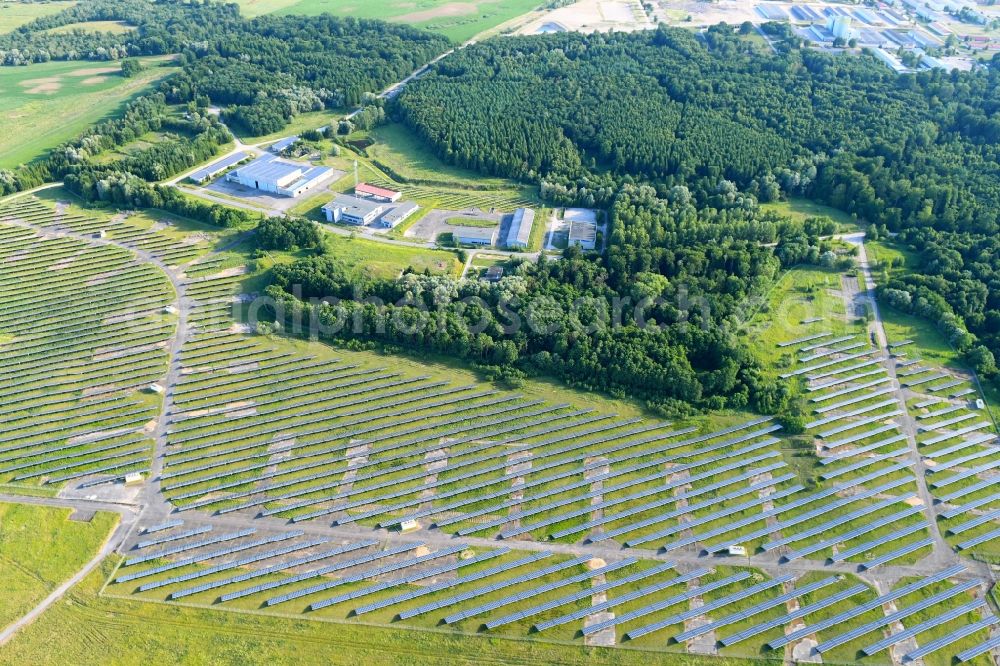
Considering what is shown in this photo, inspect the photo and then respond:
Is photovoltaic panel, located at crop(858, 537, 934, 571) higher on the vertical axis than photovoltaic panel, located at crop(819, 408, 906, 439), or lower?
lower

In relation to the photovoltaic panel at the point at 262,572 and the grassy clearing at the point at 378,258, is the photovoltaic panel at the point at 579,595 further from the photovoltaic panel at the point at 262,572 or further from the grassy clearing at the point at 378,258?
the grassy clearing at the point at 378,258

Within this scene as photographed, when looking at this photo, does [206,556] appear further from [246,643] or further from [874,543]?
[874,543]

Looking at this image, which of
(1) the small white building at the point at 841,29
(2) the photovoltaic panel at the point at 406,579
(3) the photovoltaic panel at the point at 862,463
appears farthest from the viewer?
(1) the small white building at the point at 841,29

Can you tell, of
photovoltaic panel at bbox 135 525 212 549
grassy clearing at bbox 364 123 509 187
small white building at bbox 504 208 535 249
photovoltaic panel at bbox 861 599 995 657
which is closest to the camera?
photovoltaic panel at bbox 861 599 995 657

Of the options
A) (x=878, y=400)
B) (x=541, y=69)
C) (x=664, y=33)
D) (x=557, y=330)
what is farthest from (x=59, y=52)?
(x=878, y=400)

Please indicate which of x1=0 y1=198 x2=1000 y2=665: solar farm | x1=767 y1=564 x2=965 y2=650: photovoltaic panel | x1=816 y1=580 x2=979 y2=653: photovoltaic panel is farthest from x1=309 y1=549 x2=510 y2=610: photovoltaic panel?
x1=816 y1=580 x2=979 y2=653: photovoltaic panel

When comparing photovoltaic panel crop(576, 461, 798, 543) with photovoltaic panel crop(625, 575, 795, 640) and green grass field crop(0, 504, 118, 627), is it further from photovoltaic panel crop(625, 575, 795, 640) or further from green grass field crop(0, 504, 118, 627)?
green grass field crop(0, 504, 118, 627)

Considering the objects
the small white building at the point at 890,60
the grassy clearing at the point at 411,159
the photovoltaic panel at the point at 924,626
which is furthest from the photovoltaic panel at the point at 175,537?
the small white building at the point at 890,60
